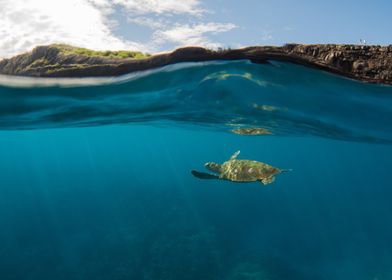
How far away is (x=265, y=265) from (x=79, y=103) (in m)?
13.7

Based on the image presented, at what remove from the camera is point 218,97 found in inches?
624

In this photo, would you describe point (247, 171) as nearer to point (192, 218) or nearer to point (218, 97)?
point (218, 97)

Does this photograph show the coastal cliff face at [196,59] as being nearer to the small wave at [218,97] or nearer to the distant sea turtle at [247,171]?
the small wave at [218,97]

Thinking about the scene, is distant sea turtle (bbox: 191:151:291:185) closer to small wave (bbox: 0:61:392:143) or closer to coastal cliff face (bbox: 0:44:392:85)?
small wave (bbox: 0:61:392:143)

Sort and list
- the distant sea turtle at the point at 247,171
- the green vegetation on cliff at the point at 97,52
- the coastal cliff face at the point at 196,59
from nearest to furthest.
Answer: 1. the coastal cliff face at the point at 196,59
2. the green vegetation on cliff at the point at 97,52
3. the distant sea turtle at the point at 247,171

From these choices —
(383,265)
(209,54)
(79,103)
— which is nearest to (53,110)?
(79,103)

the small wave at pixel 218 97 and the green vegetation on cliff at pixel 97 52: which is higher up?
the green vegetation on cliff at pixel 97 52

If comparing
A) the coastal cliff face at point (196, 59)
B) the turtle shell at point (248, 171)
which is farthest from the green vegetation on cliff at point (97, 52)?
the turtle shell at point (248, 171)

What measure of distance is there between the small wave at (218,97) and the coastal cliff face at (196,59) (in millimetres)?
619

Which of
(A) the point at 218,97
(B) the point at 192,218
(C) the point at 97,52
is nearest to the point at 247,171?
(A) the point at 218,97

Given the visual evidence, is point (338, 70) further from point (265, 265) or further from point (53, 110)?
point (53, 110)

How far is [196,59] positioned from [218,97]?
5.24 metres

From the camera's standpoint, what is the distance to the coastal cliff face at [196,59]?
30.1 ft

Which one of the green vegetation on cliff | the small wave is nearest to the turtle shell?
the small wave
